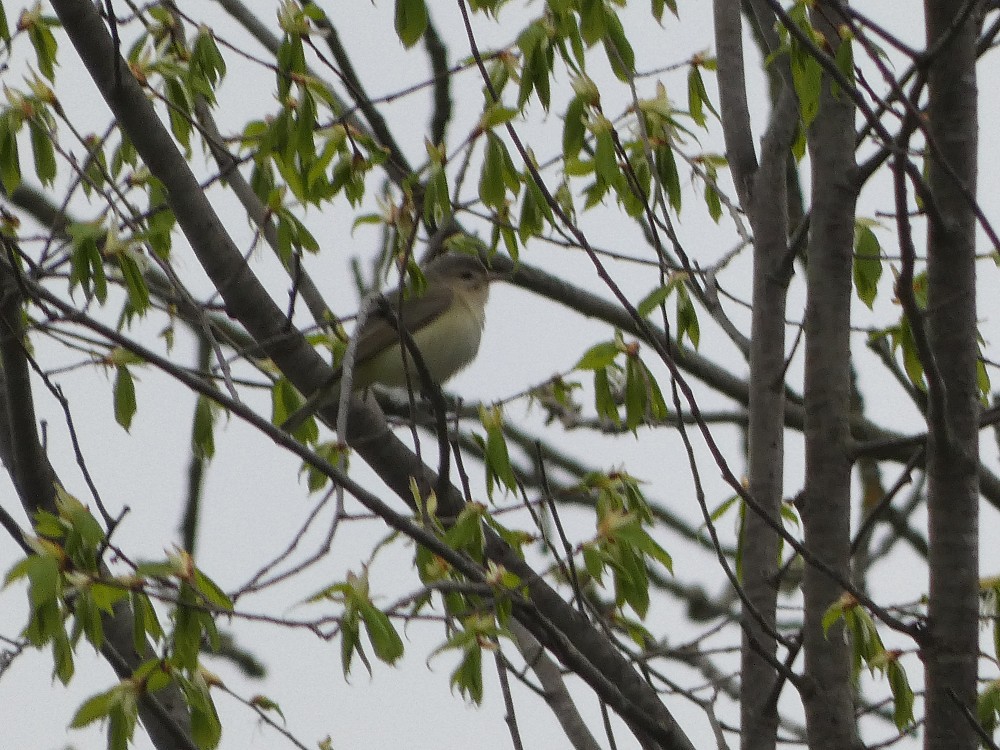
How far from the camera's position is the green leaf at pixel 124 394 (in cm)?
421

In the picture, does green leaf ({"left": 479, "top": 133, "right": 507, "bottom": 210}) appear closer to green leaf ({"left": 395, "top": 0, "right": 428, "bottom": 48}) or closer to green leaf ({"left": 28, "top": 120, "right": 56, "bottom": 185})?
green leaf ({"left": 395, "top": 0, "right": 428, "bottom": 48})

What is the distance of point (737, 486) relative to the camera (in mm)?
2865

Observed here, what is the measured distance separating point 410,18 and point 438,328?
3798 mm

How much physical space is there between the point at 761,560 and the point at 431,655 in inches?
53.3

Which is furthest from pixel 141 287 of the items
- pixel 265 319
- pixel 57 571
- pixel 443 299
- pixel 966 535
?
pixel 443 299

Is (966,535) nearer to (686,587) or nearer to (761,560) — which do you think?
(761,560)

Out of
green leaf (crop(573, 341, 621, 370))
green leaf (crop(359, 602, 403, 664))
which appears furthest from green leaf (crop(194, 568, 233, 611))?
green leaf (crop(573, 341, 621, 370))

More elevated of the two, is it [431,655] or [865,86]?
[865,86]

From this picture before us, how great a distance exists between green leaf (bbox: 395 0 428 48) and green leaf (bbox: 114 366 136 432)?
57.9 inches

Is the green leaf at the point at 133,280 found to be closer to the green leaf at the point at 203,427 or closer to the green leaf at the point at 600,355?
the green leaf at the point at 203,427

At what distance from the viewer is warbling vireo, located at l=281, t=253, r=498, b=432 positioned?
679cm

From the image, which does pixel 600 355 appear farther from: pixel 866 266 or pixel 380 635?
pixel 380 635

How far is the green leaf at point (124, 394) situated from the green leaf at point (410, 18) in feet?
4.82

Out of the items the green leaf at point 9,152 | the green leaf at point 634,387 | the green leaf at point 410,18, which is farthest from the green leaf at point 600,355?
the green leaf at point 9,152
